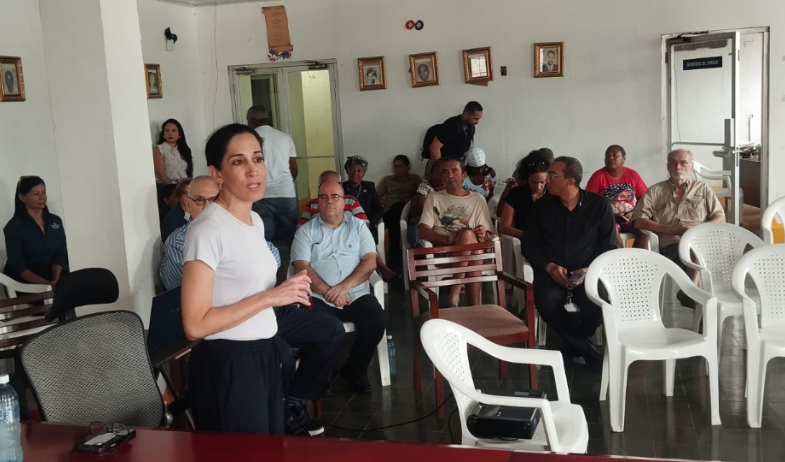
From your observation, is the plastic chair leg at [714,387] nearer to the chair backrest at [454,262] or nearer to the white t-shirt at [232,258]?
the chair backrest at [454,262]

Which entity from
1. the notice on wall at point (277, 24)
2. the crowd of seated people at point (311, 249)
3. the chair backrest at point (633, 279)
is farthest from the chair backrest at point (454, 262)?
the notice on wall at point (277, 24)

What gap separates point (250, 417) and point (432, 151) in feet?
19.9

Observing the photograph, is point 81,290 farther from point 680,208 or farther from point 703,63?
point 703,63

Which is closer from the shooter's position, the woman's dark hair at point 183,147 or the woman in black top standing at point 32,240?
the woman in black top standing at point 32,240

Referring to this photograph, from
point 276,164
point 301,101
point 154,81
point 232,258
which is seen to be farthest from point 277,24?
point 232,258

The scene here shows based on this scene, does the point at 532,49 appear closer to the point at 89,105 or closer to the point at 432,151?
the point at 432,151

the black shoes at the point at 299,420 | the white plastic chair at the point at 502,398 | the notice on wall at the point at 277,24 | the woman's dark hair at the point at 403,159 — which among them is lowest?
the black shoes at the point at 299,420

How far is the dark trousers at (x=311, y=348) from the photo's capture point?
3.81 metres

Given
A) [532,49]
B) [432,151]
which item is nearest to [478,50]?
[532,49]

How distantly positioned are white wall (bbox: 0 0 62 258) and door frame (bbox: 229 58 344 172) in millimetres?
2637

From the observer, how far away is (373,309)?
4.48m

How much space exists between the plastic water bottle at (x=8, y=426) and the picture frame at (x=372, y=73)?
7.16 meters

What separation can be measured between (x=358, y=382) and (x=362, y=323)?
0.37 meters

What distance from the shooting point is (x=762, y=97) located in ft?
26.7
